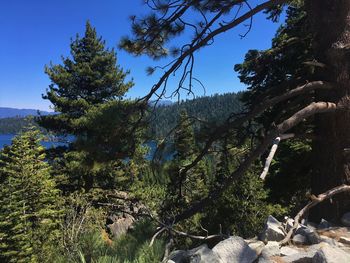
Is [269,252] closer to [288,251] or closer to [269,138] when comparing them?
[288,251]

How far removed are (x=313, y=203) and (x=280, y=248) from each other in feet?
2.93

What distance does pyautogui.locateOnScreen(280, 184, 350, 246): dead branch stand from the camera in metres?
3.55

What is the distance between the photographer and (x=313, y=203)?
4.02 m

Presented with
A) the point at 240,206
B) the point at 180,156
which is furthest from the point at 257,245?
the point at 240,206

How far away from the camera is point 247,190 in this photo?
47.4ft

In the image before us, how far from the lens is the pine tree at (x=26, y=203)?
13.7 metres

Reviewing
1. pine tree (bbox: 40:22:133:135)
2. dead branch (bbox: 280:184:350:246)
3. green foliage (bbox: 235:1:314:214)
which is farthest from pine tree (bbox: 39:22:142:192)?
dead branch (bbox: 280:184:350:246)

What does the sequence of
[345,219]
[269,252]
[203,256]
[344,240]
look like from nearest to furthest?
1. [203,256]
2. [269,252]
3. [344,240]
4. [345,219]

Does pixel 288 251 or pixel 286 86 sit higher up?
pixel 286 86

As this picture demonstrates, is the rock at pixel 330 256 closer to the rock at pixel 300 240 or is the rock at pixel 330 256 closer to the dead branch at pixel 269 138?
the rock at pixel 300 240

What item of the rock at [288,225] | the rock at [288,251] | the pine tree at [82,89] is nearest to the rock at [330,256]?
the rock at [288,251]

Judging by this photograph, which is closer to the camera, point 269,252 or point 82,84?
point 269,252

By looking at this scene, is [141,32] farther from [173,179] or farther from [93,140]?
[173,179]

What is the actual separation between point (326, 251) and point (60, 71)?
62.1ft
